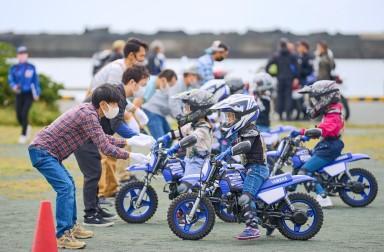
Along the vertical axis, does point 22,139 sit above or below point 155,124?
below

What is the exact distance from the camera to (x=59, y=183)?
43.4ft

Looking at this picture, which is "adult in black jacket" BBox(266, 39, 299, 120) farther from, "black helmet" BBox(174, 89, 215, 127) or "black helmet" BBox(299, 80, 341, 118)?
"black helmet" BBox(174, 89, 215, 127)

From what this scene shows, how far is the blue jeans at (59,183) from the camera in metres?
13.2

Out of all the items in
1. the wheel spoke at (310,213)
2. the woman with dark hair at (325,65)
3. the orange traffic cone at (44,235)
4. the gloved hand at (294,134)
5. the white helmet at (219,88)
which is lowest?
the orange traffic cone at (44,235)

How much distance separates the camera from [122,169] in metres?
19.2

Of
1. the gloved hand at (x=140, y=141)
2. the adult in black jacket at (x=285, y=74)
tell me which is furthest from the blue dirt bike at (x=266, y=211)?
the adult in black jacket at (x=285, y=74)

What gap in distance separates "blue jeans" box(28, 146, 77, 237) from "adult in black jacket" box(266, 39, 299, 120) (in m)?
19.0

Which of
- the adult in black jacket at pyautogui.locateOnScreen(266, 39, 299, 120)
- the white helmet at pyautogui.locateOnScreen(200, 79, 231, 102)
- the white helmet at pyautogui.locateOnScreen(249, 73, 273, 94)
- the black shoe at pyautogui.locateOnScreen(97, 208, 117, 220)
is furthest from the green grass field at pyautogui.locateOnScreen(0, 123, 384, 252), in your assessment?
the adult in black jacket at pyautogui.locateOnScreen(266, 39, 299, 120)

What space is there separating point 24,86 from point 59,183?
12.8m

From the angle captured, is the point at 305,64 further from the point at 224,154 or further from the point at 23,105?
the point at 224,154

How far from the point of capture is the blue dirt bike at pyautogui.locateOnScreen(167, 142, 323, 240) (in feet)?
44.7

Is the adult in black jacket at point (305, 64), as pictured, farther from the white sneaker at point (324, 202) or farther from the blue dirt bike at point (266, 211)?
the blue dirt bike at point (266, 211)

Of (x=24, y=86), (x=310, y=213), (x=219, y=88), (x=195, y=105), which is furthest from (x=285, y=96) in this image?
(x=310, y=213)

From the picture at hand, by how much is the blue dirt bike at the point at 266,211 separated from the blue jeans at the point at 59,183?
1120mm
